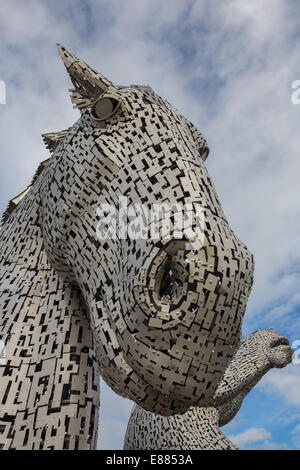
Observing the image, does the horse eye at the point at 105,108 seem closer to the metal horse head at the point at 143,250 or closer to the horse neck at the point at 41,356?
the metal horse head at the point at 143,250

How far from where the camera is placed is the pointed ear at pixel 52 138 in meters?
2.60

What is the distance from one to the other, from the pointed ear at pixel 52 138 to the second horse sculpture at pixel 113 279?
1.63ft

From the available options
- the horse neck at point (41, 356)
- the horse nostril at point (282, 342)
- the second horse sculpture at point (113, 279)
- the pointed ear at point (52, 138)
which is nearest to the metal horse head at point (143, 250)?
the second horse sculpture at point (113, 279)

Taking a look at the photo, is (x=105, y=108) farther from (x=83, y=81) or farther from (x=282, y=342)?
(x=282, y=342)

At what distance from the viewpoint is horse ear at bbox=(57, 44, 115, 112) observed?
1955 mm

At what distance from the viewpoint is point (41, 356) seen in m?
1.74

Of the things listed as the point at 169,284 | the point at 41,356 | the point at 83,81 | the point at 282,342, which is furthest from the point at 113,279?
the point at 282,342

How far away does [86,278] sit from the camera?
5.52 feet

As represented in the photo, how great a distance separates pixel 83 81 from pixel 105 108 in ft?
1.03

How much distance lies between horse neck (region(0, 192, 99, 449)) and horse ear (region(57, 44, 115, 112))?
0.67 meters

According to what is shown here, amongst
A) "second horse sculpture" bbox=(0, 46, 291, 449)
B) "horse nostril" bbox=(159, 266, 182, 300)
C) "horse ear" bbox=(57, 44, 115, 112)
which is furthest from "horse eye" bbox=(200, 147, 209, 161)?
"horse nostril" bbox=(159, 266, 182, 300)

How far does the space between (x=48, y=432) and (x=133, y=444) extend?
213 centimetres

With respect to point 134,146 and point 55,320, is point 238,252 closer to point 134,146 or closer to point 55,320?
point 134,146
